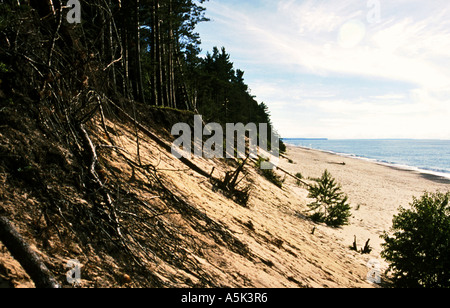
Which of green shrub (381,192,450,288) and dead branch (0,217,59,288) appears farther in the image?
green shrub (381,192,450,288)

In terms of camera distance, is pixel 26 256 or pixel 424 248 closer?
pixel 26 256

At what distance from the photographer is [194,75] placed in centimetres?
2386

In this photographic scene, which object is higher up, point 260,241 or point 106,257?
point 106,257

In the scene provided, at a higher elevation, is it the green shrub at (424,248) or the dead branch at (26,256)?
the dead branch at (26,256)

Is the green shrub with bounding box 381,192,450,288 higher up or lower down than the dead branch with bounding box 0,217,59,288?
lower down

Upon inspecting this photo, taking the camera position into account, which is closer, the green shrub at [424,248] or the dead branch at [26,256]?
the dead branch at [26,256]

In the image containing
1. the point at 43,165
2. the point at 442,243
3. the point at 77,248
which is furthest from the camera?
the point at 442,243

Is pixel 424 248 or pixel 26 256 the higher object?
pixel 26 256

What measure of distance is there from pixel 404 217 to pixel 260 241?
4.49 meters

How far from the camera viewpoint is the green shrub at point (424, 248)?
6098mm

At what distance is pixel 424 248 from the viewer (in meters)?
6.35

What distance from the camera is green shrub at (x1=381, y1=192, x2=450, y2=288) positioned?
6098mm
